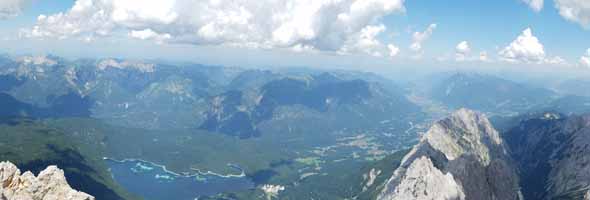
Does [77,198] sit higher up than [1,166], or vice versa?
[1,166]

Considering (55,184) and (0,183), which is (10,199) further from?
(55,184)

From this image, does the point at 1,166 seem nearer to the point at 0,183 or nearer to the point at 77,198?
the point at 0,183

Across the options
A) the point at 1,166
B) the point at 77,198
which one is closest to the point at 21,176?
the point at 1,166

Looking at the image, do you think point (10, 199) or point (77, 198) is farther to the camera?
point (77, 198)

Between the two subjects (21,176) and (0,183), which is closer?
(0,183)

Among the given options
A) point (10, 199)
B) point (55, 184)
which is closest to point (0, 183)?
point (10, 199)

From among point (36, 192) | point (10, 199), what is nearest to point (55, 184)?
point (36, 192)
